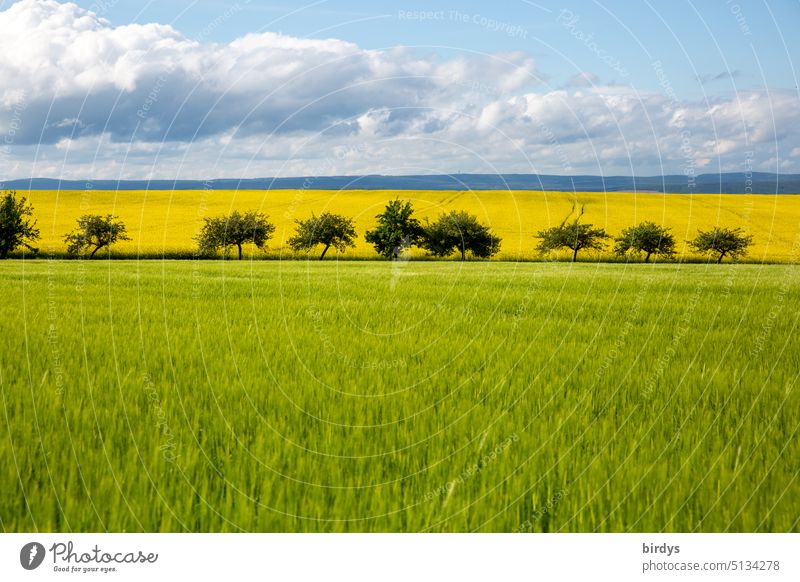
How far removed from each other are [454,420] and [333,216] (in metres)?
55.1

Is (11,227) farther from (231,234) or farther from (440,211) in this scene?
(440,211)

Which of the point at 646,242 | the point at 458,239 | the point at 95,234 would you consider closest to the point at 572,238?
the point at 646,242

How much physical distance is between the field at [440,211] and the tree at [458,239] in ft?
5.73

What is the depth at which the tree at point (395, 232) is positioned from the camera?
189 feet

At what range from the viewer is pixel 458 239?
196ft

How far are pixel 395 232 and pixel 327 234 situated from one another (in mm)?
6259

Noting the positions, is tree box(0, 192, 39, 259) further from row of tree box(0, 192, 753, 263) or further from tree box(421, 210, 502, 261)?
tree box(421, 210, 502, 261)

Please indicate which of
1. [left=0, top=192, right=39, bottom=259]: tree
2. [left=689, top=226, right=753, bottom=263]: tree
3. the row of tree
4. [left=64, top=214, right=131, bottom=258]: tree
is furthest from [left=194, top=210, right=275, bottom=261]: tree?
[left=689, top=226, right=753, bottom=263]: tree

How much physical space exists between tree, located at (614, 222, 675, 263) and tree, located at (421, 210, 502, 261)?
41.6ft

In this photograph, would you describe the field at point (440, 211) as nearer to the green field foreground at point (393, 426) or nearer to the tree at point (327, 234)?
the tree at point (327, 234)

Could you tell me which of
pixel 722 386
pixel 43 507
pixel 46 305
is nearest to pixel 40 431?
pixel 43 507

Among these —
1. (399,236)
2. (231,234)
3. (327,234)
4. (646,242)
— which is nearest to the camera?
(231,234)

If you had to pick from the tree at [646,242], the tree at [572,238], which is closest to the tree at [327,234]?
the tree at [572,238]

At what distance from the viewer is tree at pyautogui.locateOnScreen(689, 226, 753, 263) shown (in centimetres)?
6163
